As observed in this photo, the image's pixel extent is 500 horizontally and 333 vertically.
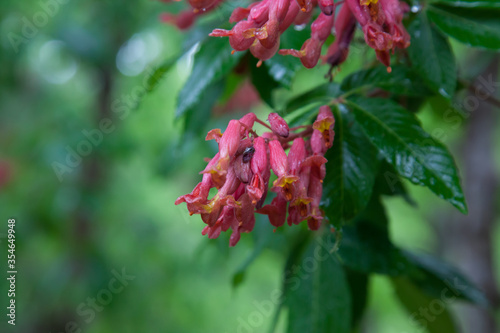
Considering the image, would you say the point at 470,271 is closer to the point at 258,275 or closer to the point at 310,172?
the point at 310,172

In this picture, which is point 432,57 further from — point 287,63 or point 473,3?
point 287,63

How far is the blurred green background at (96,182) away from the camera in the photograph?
233 centimetres

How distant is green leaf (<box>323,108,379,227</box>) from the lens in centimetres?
69

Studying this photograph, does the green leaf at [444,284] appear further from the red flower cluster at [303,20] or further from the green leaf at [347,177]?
the red flower cluster at [303,20]

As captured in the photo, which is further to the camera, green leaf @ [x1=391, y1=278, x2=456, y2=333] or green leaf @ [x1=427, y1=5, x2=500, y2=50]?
green leaf @ [x1=391, y1=278, x2=456, y2=333]

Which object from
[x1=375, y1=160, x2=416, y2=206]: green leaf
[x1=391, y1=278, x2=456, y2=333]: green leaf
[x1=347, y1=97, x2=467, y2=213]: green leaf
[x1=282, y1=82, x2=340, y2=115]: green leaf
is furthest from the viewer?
[x1=391, y1=278, x2=456, y2=333]: green leaf

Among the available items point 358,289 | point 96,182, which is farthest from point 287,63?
point 96,182

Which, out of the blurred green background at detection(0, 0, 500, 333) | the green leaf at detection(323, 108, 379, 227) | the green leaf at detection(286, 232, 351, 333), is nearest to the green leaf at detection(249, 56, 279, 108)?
the green leaf at detection(323, 108, 379, 227)

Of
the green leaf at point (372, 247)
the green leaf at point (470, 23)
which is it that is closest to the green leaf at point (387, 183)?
the green leaf at point (372, 247)

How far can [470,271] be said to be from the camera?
1953mm

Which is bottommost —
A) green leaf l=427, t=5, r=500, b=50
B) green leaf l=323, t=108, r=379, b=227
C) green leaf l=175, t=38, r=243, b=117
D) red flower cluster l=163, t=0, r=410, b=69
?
green leaf l=323, t=108, r=379, b=227

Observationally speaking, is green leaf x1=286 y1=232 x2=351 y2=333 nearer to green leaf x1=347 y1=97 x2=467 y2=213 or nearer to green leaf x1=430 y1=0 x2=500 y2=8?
green leaf x1=347 y1=97 x2=467 y2=213

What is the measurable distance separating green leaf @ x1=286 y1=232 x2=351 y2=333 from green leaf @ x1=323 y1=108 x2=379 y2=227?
27 centimetres

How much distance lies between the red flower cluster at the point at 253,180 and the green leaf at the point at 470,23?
314mm
